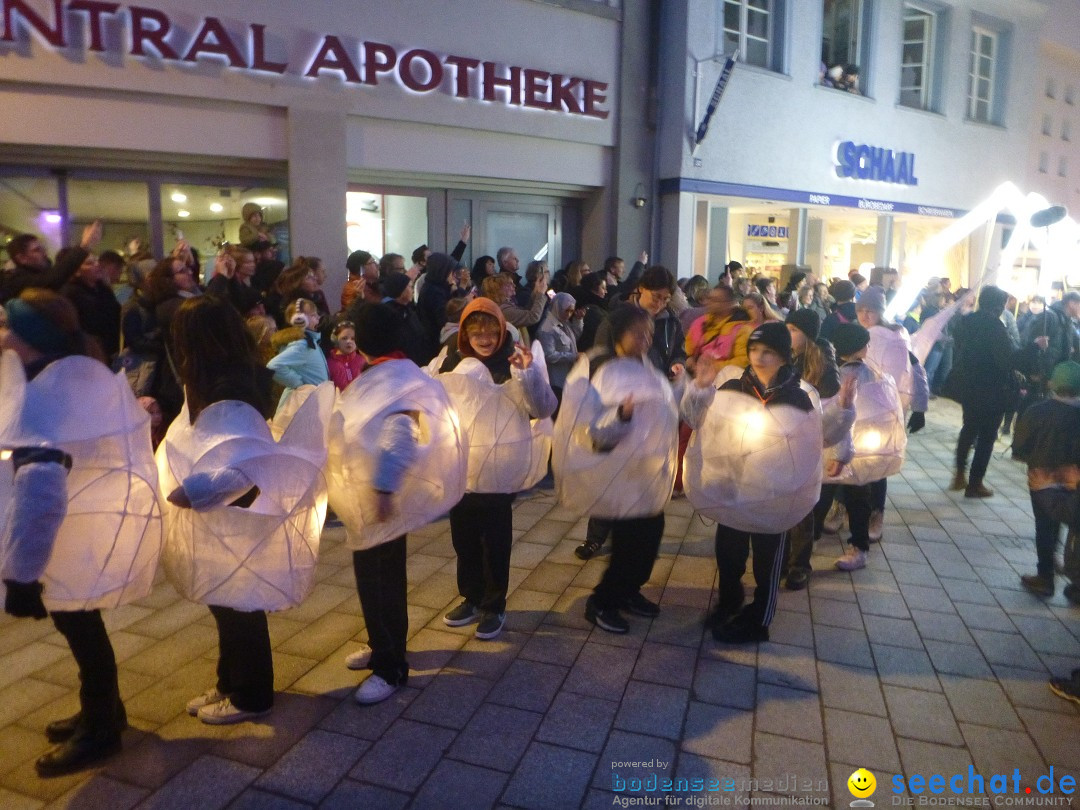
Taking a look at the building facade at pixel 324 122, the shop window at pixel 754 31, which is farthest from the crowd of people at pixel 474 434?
the shop window at pixel 754 31

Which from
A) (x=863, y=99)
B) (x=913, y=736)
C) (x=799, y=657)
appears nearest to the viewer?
(x=913, y=736)

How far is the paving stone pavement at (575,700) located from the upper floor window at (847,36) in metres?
12.5

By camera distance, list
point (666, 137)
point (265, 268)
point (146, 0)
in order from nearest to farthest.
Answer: point (265, 268) < point (146, 0) < point (666, 137)

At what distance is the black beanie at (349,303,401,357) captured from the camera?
3262 mm

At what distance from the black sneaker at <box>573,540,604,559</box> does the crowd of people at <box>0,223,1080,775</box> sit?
0.02 m

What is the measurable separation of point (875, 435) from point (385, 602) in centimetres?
328

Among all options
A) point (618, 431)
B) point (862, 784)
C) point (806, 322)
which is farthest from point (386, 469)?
point (806, 322)

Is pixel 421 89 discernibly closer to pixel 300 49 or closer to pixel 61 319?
pixel 300 49

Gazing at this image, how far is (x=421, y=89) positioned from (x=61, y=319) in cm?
765

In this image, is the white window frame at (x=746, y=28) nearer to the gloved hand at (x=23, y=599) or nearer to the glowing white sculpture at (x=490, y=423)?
the glowing white sculpture at (x=490, y=423)

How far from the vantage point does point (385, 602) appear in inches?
135

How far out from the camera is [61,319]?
2.88 metres

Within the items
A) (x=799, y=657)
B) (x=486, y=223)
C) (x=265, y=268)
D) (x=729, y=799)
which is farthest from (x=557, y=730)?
(x=486, y=223)

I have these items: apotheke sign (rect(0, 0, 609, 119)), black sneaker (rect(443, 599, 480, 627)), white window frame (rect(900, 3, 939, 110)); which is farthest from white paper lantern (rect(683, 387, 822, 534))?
white window frame (rect(900, 3, 939, 110))
